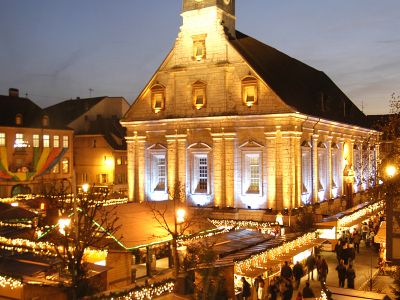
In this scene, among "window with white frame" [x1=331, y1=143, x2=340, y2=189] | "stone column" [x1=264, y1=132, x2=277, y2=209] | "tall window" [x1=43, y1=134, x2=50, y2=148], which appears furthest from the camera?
"tall window" [x1=43, y1=134, x2=50, y2=148]

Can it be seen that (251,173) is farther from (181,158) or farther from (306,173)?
(181,158)

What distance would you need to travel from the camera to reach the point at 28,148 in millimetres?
69812

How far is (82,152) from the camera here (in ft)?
261

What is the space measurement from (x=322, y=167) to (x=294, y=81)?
29.5 feet

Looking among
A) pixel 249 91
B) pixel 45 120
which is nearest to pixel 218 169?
pixel 249 91

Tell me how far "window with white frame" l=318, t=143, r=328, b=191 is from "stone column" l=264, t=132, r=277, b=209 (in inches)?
359

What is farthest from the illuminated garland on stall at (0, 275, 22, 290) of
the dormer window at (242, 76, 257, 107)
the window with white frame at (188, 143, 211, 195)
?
the dormer window at (242, 76, 257, 107)

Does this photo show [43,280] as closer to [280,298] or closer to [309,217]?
[280,298]

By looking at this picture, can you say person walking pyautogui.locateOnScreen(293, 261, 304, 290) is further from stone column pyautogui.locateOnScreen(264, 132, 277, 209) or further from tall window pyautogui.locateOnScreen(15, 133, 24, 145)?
tall window pyautogui.locateOnScreen(15, 133, 24, 145)

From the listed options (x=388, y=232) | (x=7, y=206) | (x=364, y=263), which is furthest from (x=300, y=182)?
(x=388, y=232)

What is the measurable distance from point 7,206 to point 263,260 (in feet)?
65.6

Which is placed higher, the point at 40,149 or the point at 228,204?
the point at 40,149

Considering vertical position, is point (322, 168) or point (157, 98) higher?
point (157, 98)

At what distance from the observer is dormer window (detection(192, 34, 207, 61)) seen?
152 ft
